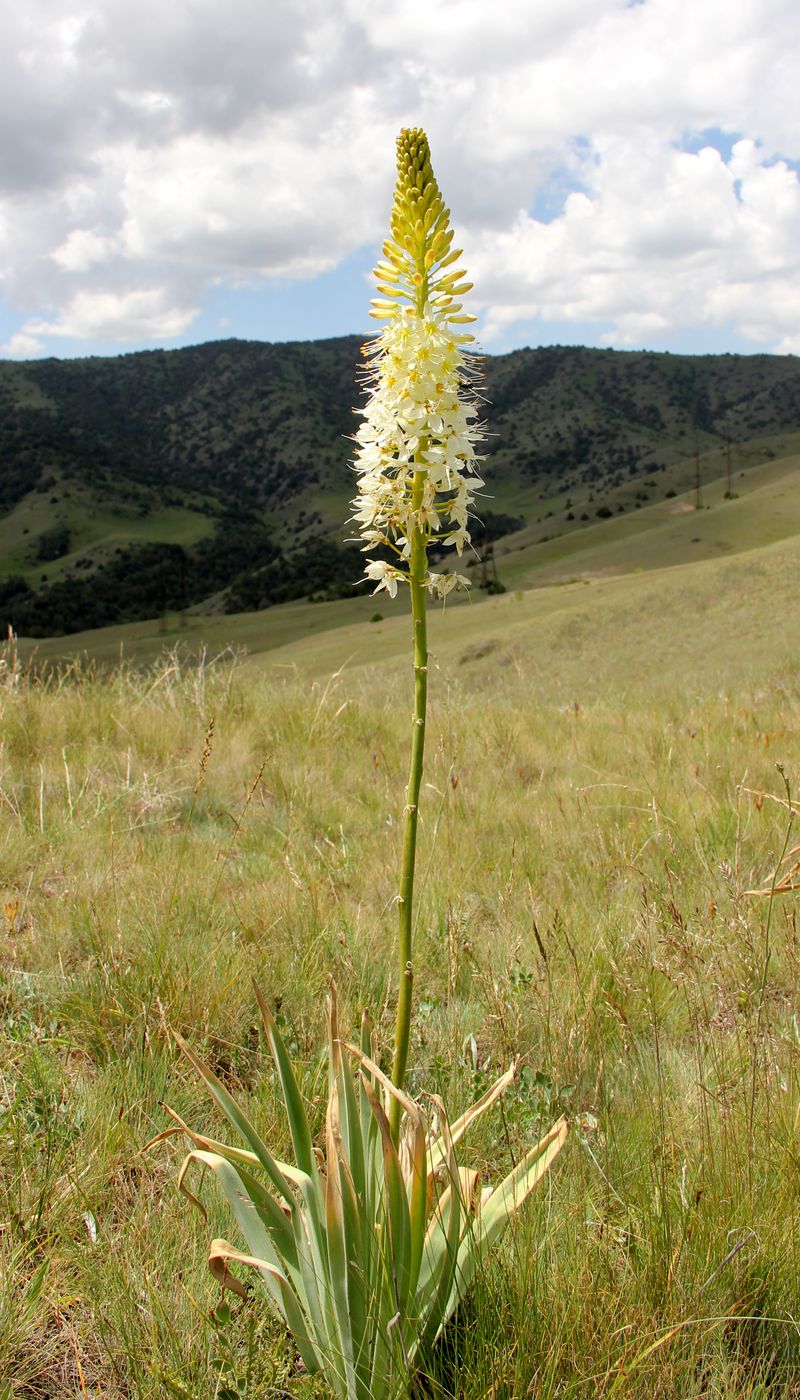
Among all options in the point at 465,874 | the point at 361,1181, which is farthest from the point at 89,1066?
the point at 465,874

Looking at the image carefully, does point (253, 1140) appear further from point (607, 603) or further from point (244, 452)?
point (244, 452)

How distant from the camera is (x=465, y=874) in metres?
4.52

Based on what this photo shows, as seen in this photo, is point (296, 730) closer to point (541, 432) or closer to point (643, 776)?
point (643, 776)

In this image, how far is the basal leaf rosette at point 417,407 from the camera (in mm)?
2064

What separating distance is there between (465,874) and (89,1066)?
2.05 meters

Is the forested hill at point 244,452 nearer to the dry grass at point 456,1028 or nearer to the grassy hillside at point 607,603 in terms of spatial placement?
the grassy hillside at point 607,603

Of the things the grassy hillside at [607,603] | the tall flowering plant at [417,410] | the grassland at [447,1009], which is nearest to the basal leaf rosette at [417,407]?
the tall flowering plant at [417,410]

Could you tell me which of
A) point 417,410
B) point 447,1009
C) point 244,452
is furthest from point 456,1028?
point 244,452

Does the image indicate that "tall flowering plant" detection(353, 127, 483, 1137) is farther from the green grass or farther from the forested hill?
the green grass

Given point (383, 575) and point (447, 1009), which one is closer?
point (383, 575)

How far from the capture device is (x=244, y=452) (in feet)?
394

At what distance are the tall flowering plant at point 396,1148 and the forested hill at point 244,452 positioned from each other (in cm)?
7044

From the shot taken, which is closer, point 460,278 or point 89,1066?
point 460,278

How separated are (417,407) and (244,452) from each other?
124 meters
